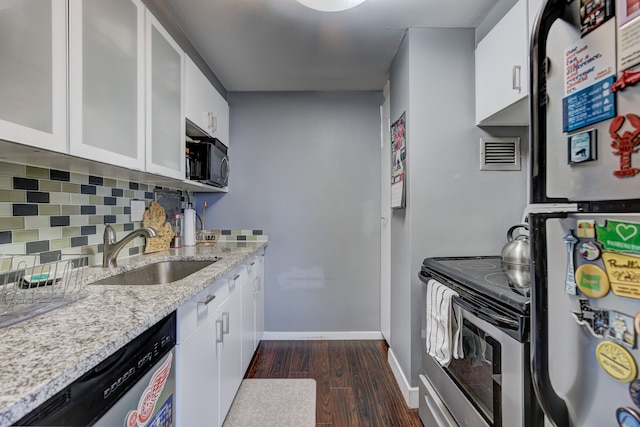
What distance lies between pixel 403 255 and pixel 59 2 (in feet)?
6.55

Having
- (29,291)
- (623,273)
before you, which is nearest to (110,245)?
(29,291)

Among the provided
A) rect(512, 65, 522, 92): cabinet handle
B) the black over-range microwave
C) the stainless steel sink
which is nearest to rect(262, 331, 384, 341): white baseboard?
the stainless steel sink

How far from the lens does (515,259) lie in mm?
1475

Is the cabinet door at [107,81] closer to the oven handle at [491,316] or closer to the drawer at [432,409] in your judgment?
the oven handle at [491,316]

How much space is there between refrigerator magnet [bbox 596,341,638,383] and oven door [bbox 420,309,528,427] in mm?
393

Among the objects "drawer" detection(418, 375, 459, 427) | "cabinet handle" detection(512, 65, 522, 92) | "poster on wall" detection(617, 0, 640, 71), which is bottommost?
"drawer" detection(418, 375, 459, 427)

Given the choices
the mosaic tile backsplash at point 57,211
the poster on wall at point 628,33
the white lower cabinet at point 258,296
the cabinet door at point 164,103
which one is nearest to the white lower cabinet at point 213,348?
the white lower cabinet at point 258,296

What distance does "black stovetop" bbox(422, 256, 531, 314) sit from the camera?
3.35 ft

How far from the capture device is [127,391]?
2.55 feet

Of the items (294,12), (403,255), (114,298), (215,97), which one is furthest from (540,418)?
(215,97)

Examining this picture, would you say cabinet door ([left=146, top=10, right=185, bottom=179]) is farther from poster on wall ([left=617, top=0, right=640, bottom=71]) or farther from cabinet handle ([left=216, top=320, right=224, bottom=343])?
poster on wall ([left=617, top=0, right=640, bottom=71])

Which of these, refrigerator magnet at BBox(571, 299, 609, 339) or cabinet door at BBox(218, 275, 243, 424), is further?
cabinet door at BBox(218, 275, 243, 424)

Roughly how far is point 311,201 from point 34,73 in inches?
84.5

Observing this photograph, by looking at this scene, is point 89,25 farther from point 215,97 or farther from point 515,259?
point 515,259
